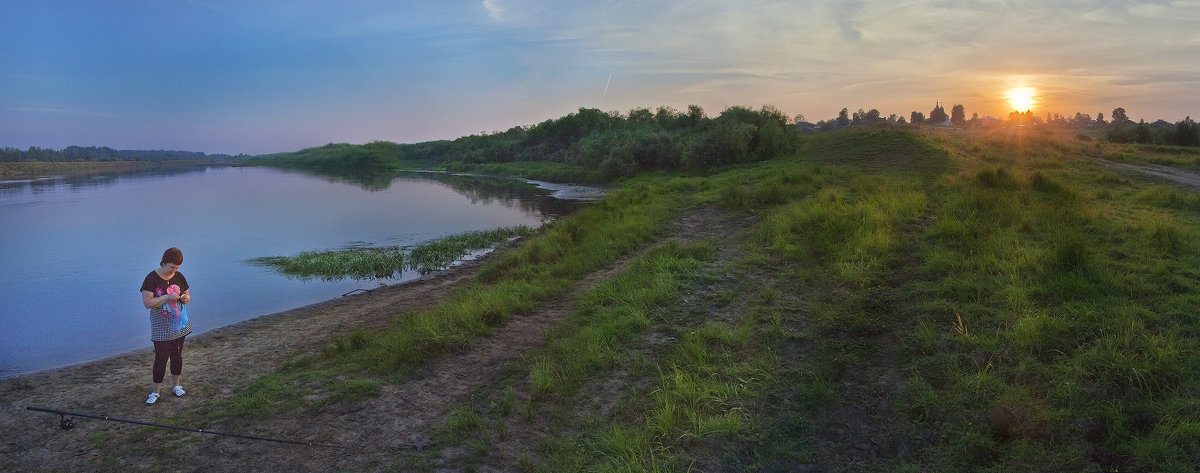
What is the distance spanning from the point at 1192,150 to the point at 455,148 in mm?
114541

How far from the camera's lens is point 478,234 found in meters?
19.3

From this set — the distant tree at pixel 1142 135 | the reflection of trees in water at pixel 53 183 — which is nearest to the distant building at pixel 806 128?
the distant tree at pixel 1142 135

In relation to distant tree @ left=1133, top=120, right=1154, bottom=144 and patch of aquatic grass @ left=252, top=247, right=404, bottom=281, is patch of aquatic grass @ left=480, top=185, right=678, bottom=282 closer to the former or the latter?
patch of aquatic grass @ left=252, top=247, right=404, bottom=281

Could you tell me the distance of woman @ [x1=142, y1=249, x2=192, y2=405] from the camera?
575 centimetres

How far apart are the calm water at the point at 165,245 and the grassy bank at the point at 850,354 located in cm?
481

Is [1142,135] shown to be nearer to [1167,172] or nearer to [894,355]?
[1167,172]

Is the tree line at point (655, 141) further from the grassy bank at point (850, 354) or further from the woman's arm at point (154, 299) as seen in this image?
the woman's arm at point (154, 299)

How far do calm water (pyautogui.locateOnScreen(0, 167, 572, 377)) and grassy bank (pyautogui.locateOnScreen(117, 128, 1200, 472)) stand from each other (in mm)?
4814

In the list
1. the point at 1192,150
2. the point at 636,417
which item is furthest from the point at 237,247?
the point at 1192,150

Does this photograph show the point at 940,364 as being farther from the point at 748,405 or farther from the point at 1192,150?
the point at 1192,150

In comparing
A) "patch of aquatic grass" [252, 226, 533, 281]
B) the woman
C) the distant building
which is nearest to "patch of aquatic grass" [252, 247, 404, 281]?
"patch of aquatic grass" [252, 226, 533, 281]

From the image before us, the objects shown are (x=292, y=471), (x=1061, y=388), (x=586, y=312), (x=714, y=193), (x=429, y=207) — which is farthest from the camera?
(x=429, y=207)

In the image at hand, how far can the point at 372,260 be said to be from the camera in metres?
14.6

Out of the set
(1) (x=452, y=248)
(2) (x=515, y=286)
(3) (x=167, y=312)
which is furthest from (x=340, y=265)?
(3) (x=167, y=312)
